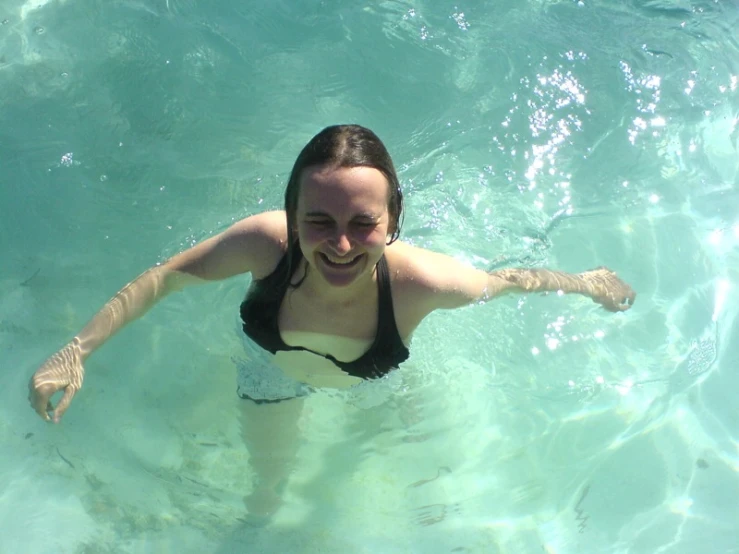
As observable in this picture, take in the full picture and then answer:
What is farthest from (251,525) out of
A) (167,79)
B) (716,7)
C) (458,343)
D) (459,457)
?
(716,7)

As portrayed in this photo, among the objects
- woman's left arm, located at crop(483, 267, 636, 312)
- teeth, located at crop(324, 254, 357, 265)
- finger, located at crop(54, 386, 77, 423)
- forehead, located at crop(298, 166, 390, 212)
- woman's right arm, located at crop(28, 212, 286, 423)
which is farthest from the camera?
woman's left arm, located at crop(483, 267, 636, 312)

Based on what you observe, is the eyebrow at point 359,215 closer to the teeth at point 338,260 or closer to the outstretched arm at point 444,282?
the teeth at point 338,260

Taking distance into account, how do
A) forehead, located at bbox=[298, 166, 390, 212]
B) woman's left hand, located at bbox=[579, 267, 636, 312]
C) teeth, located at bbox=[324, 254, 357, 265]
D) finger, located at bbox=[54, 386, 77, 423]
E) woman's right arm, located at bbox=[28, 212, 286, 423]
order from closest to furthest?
forehead, located at bbox=[298, 166, 390, 212], teeth, located at bbox=[324, 254, 357, 265], finger, located at bbox=[54, 386, 77, 423], woman's right arm, located at bbox=[28, 212, 286, 423], woman's left hand, located at bbox=[579, 267, 636, 312]

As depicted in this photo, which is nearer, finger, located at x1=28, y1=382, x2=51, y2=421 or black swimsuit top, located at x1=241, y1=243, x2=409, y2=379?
finger, located at x1=28, y1=382, x2=51, y2=421

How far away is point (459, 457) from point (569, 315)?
111cm

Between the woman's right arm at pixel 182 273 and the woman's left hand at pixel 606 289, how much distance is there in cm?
165

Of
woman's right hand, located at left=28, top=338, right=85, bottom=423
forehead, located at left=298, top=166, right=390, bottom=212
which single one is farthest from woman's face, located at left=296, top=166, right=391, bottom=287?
woman's right hand, located at left=28, top=338, right=85, bottom=423

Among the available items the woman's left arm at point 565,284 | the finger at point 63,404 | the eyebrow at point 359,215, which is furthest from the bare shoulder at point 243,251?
the woman's left arm at point 565,284

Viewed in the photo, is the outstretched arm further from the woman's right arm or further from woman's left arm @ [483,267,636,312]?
the woman's right arm

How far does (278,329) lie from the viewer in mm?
2924

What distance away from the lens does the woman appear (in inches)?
93.1

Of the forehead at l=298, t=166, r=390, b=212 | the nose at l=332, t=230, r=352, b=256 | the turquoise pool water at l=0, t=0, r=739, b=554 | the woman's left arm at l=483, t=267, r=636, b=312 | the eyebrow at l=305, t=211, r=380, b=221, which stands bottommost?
the turquoise pool water at l=0, t=0, r=739, b=554

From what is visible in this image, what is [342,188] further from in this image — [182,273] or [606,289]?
[606,289]

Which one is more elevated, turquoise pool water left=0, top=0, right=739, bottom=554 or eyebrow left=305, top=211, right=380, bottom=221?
eyebrow left=305, top=211, right=380, bottom=221
